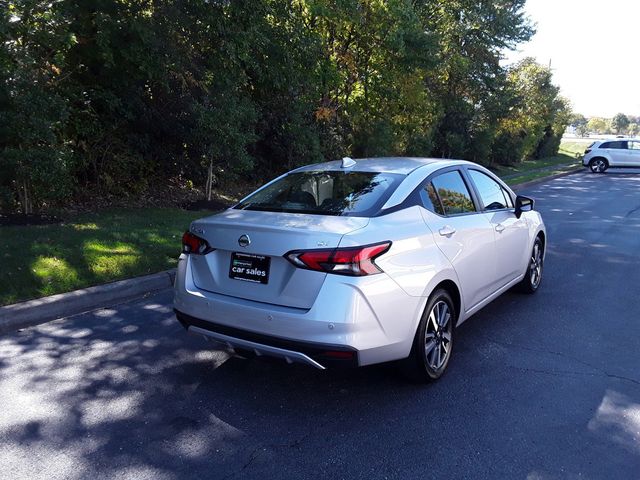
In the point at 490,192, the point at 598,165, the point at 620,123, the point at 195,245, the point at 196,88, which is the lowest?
the point at 598,165

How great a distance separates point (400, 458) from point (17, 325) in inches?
149

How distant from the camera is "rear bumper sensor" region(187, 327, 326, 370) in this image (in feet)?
11.0

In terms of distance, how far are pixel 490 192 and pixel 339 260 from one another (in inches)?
103

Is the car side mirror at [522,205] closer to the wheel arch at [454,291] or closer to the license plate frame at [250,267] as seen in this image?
the wheel arch at [454,291]

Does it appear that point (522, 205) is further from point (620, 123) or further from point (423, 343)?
point (620, 123)

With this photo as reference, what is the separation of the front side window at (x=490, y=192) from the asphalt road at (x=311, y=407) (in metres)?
1.15

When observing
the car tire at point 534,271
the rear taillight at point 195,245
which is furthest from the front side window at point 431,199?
the car tire at point 534,271

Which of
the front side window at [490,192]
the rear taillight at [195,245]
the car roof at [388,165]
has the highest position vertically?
the car roof at [388,165]

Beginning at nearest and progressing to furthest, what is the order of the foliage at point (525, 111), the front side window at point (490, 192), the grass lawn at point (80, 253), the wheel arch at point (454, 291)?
the wheel arch at point (454, 291), the front side window at point (490, 192), the grass lawn at point (80, 253), the foliage at point (525, 111)

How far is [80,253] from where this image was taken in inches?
258

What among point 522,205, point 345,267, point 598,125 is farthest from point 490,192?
point 598,125

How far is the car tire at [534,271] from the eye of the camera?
604 cm

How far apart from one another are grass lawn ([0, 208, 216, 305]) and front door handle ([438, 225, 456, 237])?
3.80m

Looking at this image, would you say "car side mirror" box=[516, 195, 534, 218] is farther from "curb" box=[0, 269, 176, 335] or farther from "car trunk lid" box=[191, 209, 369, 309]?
"curb" box=[0, 269, 176, 335]
